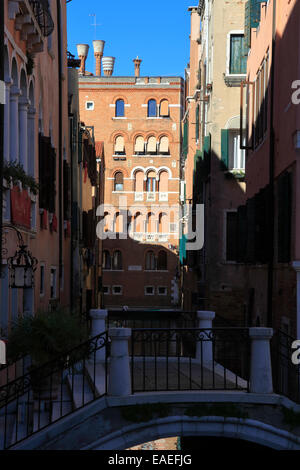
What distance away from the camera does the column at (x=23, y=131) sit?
14.7m

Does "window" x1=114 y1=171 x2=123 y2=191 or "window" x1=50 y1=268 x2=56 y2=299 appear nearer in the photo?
"window" x1=50 y1=268 x2=56 y2=299

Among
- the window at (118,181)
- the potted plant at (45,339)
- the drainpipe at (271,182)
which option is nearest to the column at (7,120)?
the potted plant at (45,339)

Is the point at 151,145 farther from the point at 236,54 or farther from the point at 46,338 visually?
the point at 46,338

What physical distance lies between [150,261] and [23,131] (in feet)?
131

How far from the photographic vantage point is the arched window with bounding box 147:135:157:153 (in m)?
56.0

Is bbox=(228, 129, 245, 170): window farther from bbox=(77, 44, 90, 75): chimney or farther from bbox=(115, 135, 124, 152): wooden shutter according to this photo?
bbox=(77, 44, 90, 75): chimney

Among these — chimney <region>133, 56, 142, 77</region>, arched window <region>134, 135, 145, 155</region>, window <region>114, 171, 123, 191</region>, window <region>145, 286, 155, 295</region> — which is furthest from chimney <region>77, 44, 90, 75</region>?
window <region>145, 286, 155, 295</region>

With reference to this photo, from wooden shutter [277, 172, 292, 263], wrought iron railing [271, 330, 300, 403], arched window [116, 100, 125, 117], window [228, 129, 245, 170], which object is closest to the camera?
wrought iron railing [271, 330, 300, 403]

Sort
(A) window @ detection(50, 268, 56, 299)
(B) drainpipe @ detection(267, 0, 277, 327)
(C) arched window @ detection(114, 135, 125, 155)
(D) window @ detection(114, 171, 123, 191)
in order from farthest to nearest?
1. (C) arched window @ detection(114, 135, 125, 155)
2. (D) window @ detection(114, 171, 123, 191)
3. (A) window @ detection(50, 268, 56, 299)
4. (B) drainpipe @ detection(267, 0, 277, 327)

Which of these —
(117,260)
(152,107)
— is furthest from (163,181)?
(117,260)

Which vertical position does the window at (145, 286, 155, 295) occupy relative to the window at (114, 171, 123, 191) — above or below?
below

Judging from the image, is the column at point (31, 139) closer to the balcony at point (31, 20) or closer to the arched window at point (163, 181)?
the balcony at point (31, 20)

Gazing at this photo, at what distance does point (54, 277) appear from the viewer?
20500mm

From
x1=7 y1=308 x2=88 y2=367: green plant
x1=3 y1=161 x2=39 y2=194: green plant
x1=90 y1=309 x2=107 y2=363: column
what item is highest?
x1=3 y1=161 x2=39 y2=194: green plant
